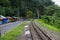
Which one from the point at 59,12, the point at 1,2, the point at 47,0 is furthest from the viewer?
the point at 47,0

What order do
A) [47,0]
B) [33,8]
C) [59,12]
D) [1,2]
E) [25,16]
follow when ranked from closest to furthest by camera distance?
[59,12] → [1,2] → [25,16] → [33,8] → [47,0]

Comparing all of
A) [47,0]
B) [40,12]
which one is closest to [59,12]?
[40,12]

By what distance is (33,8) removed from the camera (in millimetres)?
154375

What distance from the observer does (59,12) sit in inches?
1722

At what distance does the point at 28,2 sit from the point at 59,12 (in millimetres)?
112660

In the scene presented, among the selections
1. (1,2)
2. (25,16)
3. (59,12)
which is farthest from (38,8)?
(59,12)

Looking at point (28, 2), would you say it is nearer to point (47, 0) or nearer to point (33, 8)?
point (33, 8)

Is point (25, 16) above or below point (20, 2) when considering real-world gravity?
below

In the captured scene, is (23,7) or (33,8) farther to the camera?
(33,8)

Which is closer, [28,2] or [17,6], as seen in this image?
[17,6]

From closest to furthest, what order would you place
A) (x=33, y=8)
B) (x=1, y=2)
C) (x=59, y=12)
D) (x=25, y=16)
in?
1. (x=59, y=12)
2. (x=1, y=2)
3. (x=25, y=16)
4. (x=33, y=8)

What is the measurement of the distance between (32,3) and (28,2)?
201 inches

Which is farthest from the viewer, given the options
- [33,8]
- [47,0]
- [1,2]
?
[47,0]

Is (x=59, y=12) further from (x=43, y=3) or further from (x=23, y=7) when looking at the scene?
(x=43, y=3)
